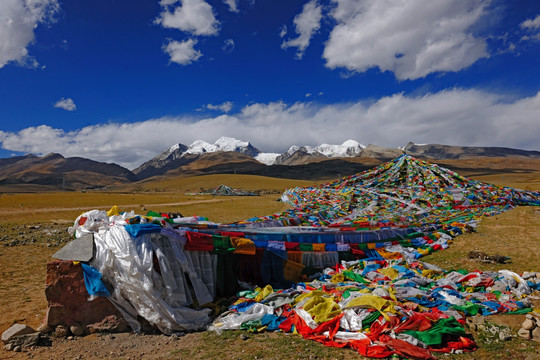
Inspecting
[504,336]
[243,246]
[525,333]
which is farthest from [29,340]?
[525,333]

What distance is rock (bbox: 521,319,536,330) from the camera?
5050mm

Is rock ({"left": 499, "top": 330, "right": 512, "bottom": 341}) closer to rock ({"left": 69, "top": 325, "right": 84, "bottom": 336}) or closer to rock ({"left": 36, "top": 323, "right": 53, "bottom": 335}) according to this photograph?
rock ({"left": 69, "top": 325, "right": 84, "bottom": 336})

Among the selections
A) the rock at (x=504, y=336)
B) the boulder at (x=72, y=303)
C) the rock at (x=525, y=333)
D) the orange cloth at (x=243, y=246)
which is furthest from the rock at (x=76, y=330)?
the rock at (x=525, y=333)

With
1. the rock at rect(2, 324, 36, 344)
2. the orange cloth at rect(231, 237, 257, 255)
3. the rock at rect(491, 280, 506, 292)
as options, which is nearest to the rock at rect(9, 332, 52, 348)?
the rock at rect(2, 324, 36, 344)

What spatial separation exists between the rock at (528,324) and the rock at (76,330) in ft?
24.0

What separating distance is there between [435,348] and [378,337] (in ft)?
2.63

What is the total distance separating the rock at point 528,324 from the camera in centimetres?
505

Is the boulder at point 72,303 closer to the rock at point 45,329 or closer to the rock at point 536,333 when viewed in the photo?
the rock at point 45,329

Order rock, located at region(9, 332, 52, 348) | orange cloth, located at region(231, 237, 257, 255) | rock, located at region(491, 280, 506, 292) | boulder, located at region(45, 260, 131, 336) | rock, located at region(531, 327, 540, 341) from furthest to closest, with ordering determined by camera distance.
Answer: orange cloth, located at region(231, 237, 257, 255)
rock, located at region(491, 280, 506, 292)
boulder, located at region(45, 260, 131, 336)
rock, located at region(9, 332, 52, 348)
rock, located at region(531, 327, 540, 341)

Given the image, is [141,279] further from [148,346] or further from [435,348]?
[435,348]

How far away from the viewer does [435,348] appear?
4.80 metres

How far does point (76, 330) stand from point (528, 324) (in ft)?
24.3

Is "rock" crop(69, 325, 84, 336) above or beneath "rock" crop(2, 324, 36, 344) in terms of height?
beneath

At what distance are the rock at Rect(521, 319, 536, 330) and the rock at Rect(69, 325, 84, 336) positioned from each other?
24.0 feet
